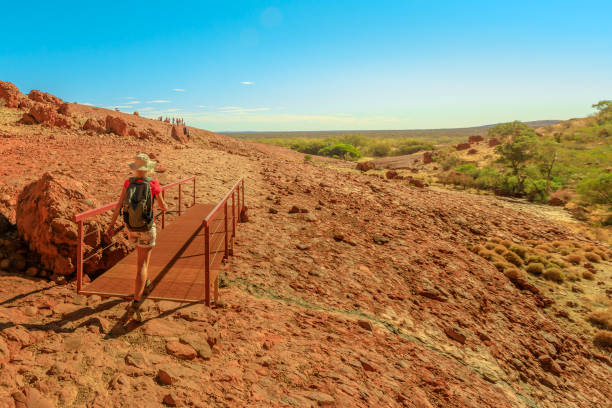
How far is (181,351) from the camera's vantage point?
10.5ft

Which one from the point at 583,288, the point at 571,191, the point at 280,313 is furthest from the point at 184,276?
the point at 571,191

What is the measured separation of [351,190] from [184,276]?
1047 centimetres

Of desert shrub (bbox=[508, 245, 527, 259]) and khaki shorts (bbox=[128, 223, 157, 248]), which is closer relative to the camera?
khaki shorts (bbox=[128, 223, 157, 248])

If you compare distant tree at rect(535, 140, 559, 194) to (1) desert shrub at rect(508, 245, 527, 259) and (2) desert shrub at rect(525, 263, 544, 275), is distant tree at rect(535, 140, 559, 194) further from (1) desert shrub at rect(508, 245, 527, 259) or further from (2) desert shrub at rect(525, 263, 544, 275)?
(2) desert shrub at rect(525, 263, 544, 275)

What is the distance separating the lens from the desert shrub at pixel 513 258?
10859mm

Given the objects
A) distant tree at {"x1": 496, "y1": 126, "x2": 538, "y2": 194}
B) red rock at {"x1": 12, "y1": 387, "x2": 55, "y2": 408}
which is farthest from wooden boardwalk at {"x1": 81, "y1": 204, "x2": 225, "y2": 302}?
distant tree at {"x1": 496, "y1": 126, "x2": 538, "y2": 194}

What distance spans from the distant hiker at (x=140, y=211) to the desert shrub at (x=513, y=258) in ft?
37.0

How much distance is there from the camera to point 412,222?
11.8m

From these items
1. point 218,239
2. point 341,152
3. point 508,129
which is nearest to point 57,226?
point 218,239

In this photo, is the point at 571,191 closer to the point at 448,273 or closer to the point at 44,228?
the point at 448,273

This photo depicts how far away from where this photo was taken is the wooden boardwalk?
4.03 meters

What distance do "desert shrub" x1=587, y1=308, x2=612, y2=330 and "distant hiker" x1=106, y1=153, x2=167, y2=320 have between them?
10.4m

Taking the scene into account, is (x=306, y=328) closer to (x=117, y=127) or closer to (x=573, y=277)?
(x=573, y=277)

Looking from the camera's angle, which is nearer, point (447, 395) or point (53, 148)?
point (447, 395)
